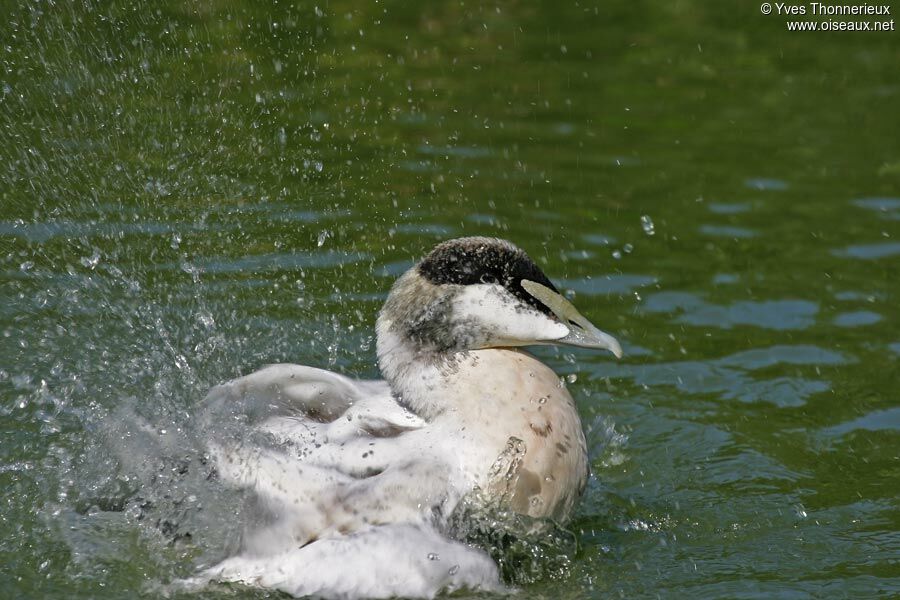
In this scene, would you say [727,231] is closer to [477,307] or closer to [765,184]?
[765,184]

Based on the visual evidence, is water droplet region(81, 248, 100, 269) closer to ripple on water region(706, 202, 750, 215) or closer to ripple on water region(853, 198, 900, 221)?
ripple on water region(706, 202, 750, 215)

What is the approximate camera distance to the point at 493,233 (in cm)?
847

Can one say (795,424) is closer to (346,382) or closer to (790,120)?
(346,382)

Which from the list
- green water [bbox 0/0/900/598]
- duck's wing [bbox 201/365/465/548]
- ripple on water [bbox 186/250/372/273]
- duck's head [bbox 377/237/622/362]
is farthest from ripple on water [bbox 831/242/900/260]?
duck's wing [bbox 201/365/465/548]

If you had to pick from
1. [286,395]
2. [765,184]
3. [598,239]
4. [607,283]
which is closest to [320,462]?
[286,395]

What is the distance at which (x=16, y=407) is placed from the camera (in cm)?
656

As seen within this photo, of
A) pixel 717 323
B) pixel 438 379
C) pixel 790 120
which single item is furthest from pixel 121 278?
pixel 790 120

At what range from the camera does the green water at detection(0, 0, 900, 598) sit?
577 cm

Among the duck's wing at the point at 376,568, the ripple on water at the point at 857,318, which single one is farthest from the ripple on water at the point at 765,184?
the duck's wing at the point at 376,568

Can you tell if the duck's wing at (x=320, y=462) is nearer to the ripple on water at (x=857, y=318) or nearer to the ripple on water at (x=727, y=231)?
the ripple on water at (x=857, y=318)

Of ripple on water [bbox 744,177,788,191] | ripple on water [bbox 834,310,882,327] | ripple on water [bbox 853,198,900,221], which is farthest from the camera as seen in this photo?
ripple on water [bbox 744,177,788,191]

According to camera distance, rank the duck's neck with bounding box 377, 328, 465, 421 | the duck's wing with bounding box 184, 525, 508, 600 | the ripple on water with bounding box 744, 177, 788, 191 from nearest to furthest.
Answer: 1. the duck's wing with bounding box 184, 525, 508, 600
2. the duck's neck with bounding box 377, 328, 465, 421
3. the ripple on water with bounding box 744, 177, 788, 191

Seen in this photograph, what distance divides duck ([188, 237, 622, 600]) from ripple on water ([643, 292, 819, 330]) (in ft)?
6.71

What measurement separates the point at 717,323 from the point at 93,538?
375 cm
